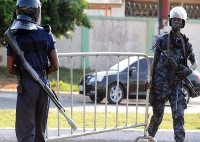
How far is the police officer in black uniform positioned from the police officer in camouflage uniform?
85.4 inches

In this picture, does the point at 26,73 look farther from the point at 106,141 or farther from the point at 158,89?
the point at 106,141

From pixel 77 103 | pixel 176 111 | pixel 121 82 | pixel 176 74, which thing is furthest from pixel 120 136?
pixel 77 103

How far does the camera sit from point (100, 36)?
2342 centimetres

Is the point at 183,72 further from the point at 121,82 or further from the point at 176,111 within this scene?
the point at 121,82

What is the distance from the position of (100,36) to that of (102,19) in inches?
27.9

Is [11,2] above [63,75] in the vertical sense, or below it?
above

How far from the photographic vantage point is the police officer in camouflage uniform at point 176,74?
25.1 ft

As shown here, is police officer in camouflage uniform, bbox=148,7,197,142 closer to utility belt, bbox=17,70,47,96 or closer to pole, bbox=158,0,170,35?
utility belt, bbox=17,70,47,96

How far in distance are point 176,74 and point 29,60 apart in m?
2.46

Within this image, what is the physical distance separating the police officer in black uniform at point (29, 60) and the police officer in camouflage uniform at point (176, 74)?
2.17 m

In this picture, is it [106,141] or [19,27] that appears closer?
[19,27]

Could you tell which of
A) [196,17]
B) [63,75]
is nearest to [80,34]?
[63,75]

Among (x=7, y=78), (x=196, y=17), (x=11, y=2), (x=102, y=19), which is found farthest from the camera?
(x=196, y=17)

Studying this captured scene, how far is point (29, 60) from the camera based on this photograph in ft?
19.3
